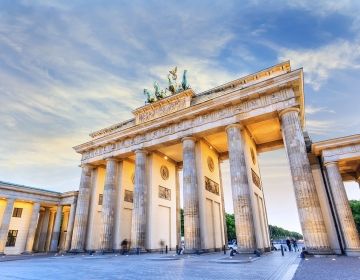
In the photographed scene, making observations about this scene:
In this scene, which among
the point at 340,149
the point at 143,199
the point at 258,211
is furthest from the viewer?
the point at 143,199

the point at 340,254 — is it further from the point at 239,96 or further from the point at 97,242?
the point at 97,242

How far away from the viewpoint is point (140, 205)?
22.6m

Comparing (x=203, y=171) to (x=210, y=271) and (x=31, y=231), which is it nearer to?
(x=210, y=271)

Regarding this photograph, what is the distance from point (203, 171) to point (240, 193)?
5.43m

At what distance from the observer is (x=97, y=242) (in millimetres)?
26594

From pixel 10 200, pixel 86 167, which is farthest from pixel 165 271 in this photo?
pixel 10 200

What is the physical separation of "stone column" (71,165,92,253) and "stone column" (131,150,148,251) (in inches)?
293

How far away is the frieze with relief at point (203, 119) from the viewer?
18.6 metres

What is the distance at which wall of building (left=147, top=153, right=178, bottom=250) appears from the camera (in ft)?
76.4

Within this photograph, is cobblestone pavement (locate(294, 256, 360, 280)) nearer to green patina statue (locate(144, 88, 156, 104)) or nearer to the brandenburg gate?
the brandenburg gate

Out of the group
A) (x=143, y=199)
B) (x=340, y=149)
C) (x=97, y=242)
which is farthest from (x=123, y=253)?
(x=340, y=149)

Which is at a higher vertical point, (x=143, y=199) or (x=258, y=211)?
(x=143, y=199)

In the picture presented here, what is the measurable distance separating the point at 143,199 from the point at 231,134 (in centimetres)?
1058

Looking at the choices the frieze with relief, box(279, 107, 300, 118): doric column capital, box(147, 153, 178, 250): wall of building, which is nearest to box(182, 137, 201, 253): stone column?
the frieze with relief
